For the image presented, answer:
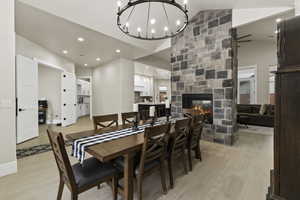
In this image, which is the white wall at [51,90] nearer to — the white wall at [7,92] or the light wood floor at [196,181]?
the light wood floor at [196,181]

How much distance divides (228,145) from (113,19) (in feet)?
14.2

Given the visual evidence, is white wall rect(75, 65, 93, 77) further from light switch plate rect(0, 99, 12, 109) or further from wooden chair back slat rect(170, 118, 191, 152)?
wooden chair back slat rect(170, 118, 191, 152)

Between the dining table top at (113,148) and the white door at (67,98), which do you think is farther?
the white door at (67,98)

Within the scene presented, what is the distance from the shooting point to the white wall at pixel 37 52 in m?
4.27

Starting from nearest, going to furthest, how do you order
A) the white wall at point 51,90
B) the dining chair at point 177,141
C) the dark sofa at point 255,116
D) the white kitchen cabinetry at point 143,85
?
1. the dining chair at point 177,141
2. the dark sofa at point 255,116
3. the white wall at point 51,90
4. the white kitchen cabinetry at point 143,85

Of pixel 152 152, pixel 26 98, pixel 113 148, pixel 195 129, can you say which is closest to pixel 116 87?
pixel 26 98

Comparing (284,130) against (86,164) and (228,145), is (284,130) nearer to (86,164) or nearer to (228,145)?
(86,164)

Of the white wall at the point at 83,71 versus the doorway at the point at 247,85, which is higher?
the white wall at the point at 83,71

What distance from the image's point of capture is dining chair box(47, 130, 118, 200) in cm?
127

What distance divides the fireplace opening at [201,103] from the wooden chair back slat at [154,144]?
2.40 metres

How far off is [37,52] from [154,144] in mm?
5420

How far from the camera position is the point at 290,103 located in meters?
0.87

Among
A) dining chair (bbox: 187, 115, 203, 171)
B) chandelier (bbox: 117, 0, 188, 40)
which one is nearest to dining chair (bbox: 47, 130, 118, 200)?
dining chair (bbox: 187, 115, 203, 171)

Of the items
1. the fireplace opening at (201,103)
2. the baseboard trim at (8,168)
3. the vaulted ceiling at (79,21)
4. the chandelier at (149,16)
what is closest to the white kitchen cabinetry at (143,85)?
the vaulted ceiling at (79,21)
